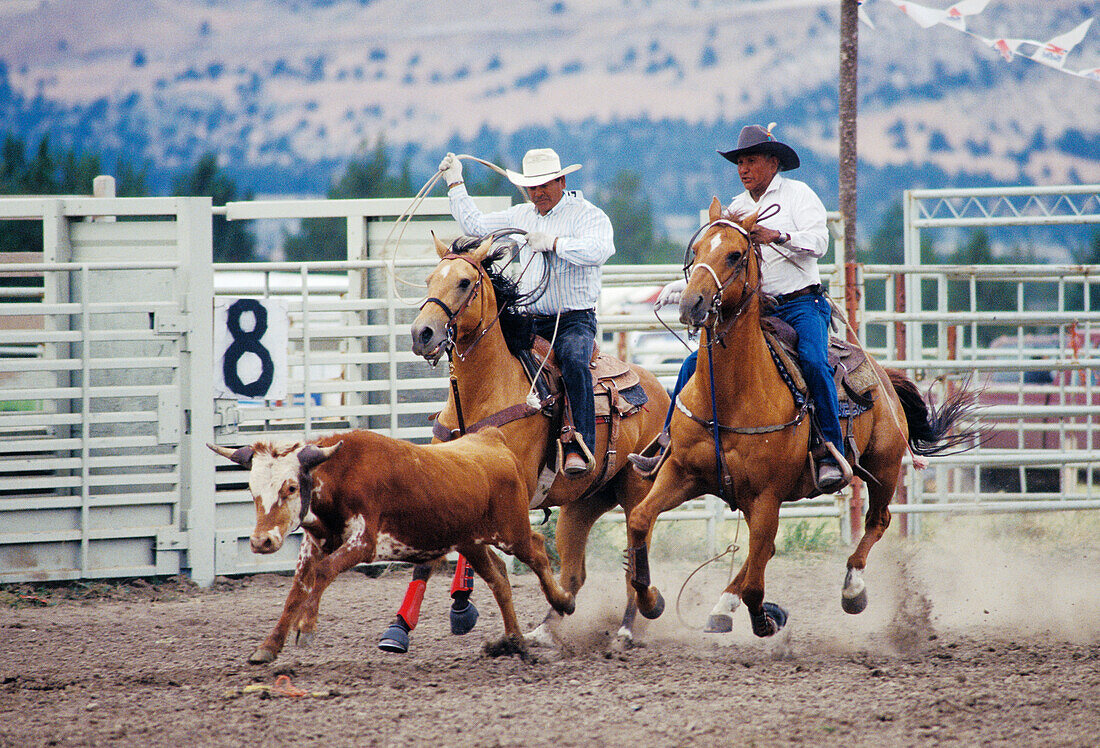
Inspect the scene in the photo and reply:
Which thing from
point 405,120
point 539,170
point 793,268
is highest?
point 405,120

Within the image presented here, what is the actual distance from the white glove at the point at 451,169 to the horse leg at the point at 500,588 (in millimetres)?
2161

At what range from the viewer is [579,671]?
16.7 ft

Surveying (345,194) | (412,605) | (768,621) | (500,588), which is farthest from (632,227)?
(500,588)

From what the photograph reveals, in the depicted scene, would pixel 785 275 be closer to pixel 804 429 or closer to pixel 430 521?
pixel 804 429

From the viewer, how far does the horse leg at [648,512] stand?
5371mm

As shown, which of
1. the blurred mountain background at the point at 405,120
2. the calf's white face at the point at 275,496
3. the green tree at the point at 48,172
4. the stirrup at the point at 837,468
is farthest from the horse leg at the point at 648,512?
the blurred mountain background at the point at 405,120

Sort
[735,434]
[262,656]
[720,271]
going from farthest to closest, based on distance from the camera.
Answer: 1. [735,434]
2. [720,271]
3. [262,656]

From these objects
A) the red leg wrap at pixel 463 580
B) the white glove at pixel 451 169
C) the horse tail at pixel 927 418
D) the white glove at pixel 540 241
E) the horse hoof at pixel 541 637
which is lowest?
the horse hoof at pixel 541 637

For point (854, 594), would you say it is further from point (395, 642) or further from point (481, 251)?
point (481, 251)

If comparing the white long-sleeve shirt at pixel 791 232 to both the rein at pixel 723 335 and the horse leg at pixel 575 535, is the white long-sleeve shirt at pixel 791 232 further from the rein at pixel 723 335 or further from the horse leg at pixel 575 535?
the horse leg at pixel 575 535

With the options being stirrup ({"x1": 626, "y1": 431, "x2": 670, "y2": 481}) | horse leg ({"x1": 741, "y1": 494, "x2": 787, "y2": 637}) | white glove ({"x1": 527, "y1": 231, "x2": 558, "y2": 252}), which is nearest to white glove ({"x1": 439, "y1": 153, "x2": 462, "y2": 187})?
white glove ({"x1": 527, "y1": 231, "x2": 558, "y2": 252})

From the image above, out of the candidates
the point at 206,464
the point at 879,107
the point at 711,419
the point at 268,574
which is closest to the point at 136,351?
the point at 206,464

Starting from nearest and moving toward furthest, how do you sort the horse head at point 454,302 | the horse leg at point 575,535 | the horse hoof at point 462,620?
1. the horse head at point 454,302
2. the horse hoof at point 462,620
3. the horse leg at point 575,535

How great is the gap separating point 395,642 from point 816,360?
8.40 feet
